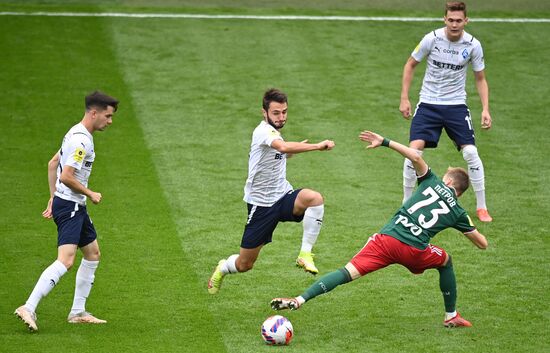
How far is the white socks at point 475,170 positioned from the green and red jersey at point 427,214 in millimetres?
3422

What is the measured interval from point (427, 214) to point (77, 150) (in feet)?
11.0

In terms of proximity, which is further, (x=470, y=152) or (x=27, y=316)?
(x=470, y=152)

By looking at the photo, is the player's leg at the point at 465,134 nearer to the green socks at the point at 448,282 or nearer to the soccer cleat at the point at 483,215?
the soccer cleat at the point at 483,215

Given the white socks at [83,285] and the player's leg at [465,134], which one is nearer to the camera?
the white socks at [83,285]

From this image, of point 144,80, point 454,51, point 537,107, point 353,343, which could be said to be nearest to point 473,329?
point 353,343

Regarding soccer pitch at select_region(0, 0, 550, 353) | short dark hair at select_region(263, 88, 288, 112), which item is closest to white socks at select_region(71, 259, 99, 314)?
soccer pitch at select_region(0, 0, 550, 353)

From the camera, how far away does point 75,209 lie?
34.3 feet

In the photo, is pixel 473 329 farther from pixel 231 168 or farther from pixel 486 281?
pixel 231 168

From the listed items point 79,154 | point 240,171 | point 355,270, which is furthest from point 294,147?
point 240,171

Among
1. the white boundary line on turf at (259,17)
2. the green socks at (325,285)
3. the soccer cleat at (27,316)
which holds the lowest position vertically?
the white boundary line on turf at (259,17)

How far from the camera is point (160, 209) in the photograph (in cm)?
1445

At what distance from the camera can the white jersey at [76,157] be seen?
10.2 meters

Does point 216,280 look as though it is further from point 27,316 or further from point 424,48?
point 424,48

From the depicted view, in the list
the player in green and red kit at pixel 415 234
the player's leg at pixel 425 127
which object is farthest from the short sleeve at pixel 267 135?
the player's leg at pixel 425 127
